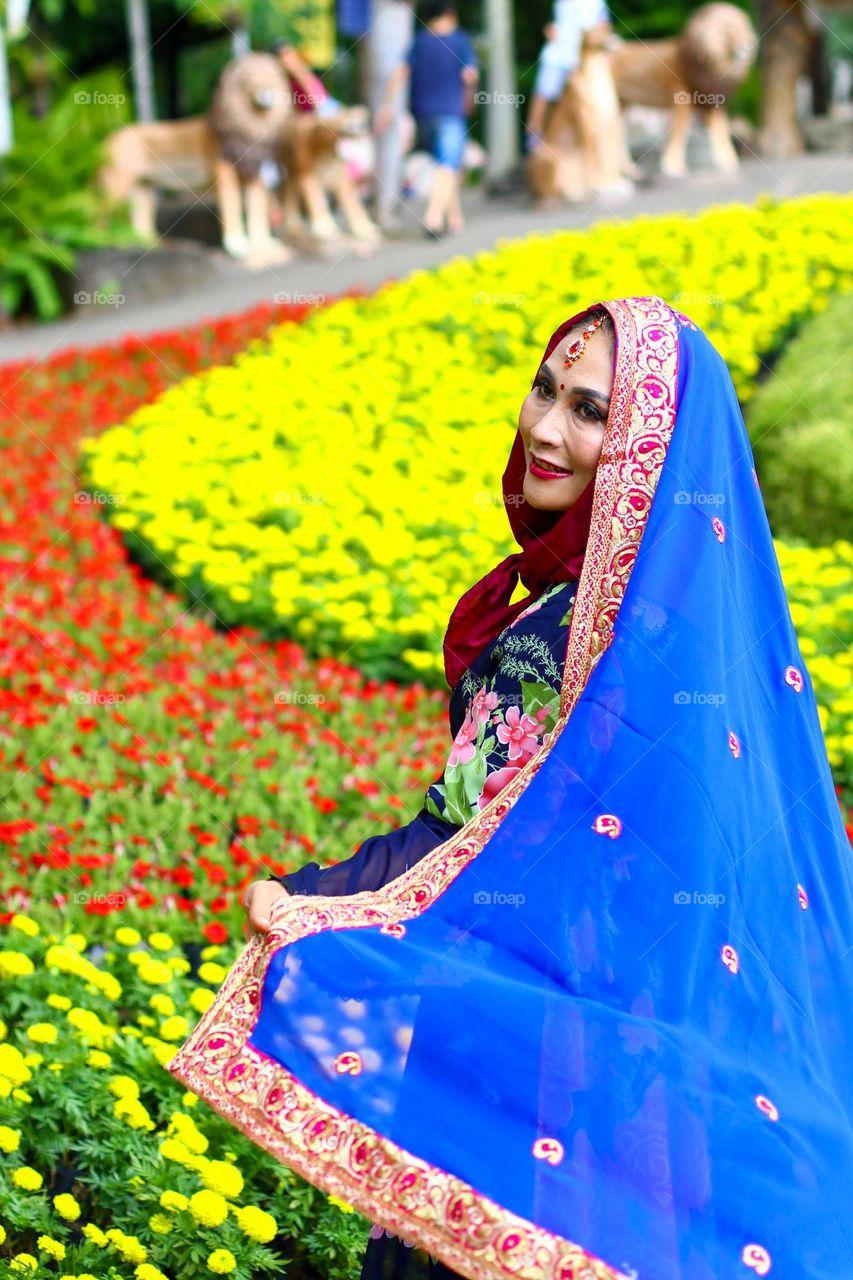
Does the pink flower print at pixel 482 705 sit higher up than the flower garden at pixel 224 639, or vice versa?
the pink flower print at pixel 482 705

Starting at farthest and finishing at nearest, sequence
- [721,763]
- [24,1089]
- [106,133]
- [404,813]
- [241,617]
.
→ [106,133], [241,617], [404,813], [24,1089], [721,763]

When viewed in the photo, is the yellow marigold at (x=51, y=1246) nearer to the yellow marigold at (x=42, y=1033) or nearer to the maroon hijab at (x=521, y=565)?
the yellow marigold at (x=42, y=1033)

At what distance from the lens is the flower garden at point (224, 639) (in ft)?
9.92

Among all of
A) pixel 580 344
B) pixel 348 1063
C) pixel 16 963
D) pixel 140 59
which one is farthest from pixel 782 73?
pixel 348 1063

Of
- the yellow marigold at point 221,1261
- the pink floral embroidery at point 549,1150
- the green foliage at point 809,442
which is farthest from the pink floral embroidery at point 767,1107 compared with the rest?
the green foliage at point 809,442

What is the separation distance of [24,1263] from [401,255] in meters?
10.7

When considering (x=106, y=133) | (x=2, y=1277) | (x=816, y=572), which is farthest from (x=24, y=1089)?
(x=106, y=133)

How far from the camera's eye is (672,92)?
1394cm

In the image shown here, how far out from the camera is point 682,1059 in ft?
6.44

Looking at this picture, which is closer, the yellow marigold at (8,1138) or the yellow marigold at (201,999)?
the yellow marigold at (8,1138)

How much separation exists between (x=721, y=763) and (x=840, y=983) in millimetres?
439

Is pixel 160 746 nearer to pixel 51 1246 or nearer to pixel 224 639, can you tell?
pixel 224 639

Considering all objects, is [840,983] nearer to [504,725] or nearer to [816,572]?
[504,725]

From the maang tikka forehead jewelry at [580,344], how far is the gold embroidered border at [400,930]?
3 centimetres
